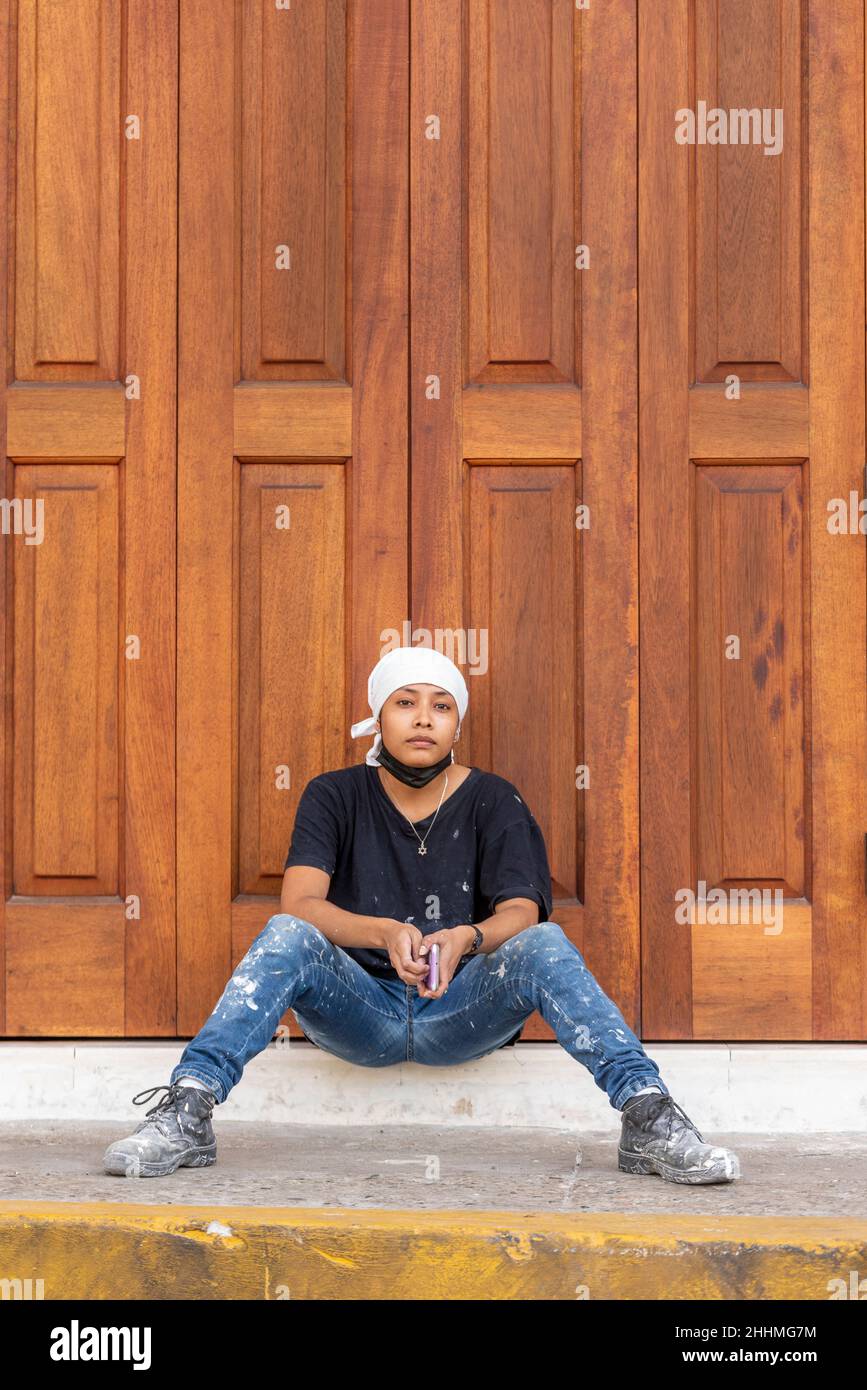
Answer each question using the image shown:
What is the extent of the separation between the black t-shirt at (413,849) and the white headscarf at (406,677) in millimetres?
132

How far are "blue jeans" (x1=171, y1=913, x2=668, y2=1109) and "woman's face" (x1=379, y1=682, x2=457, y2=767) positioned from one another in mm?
461

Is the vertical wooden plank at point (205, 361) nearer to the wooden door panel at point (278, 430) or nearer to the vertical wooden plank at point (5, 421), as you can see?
the wooden door panel at point (278, 430)

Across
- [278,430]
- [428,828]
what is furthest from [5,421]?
[428,828]

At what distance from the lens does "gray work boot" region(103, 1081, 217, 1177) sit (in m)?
3.09

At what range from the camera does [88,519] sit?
391cm

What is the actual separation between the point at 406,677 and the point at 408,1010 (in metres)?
0.75

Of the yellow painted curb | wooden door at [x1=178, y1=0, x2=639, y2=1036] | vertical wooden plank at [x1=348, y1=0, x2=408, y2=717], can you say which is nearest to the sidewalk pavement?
the yellow painted curb

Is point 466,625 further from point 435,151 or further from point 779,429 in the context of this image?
point 435,151

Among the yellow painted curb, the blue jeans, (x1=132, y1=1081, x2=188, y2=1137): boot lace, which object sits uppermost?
the blue jeans

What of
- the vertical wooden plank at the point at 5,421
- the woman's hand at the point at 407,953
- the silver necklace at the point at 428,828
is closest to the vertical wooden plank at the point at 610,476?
the silver necklace at the point at 428,828

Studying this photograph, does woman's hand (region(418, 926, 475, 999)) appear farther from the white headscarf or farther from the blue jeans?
the white headscarf

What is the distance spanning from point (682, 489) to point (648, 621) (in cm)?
33

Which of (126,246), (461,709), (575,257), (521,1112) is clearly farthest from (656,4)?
(521,1112)

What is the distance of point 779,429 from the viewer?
3850 mm
